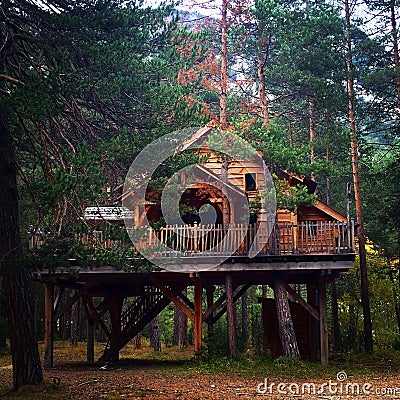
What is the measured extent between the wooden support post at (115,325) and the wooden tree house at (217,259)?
35mm

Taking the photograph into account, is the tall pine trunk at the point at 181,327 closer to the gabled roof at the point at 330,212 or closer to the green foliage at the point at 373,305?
the green foliage at the point at 373,305

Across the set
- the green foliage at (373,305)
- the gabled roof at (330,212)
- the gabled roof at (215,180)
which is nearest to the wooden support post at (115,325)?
the gabled roof at (215,180)

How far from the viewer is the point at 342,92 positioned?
24.2m

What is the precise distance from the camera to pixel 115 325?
850 inches

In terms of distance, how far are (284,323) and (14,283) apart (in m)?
9.23

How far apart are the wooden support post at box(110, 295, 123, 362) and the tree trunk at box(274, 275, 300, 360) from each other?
20.4ft

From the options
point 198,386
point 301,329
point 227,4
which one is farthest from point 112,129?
point 227,4

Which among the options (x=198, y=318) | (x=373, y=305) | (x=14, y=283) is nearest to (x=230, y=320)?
(x=198, y=318)

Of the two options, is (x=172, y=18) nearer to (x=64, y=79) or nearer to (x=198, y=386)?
(x=64, y=79)

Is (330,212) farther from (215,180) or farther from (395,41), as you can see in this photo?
(395,41)

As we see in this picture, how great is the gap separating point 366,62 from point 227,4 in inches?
245

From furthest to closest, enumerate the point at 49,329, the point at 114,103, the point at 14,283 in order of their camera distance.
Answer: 1. the point at 49,329
2. the point at 114,103
3. the point at 14,283

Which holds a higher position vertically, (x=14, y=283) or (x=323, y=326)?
(x=14, y=283)

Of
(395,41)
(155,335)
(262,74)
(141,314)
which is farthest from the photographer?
(155,335)
